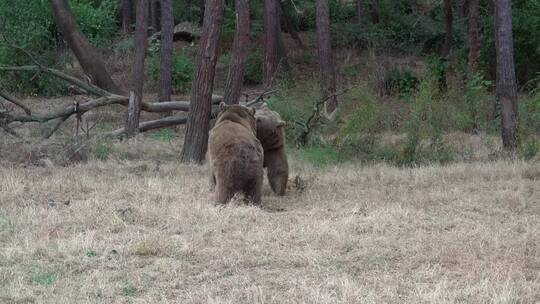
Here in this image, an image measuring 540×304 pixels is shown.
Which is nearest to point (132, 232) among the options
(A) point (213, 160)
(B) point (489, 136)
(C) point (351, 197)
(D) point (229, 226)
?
(D) point (229, 226)

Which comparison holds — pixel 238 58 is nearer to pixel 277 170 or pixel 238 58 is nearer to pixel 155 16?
pixel 277 170

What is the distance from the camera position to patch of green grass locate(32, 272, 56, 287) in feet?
20.7

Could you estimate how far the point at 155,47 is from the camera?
33.8 metres

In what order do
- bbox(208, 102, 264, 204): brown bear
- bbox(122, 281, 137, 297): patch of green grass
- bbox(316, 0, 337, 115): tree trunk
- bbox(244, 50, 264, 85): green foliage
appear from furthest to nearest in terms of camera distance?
bbox(244, 50, 264, 85): green foliage
bbox(316, 0, 337, 115): tree trunk
bbox(208, 102, 264, 204): brown bear
bbox(122, 281, 137, 297): patch of green grass

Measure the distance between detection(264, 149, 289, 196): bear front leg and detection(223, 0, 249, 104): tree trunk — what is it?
435 centimetres

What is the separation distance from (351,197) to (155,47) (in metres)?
24.4

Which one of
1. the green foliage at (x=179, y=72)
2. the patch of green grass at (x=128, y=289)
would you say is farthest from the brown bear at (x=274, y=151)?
the green foliage at (x=179, y=72)

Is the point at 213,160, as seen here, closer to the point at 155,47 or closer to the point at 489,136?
the point at 489,136

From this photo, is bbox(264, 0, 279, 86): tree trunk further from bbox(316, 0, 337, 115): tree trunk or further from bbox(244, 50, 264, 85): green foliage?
bbox(244, 50, 264, 85): green foliage

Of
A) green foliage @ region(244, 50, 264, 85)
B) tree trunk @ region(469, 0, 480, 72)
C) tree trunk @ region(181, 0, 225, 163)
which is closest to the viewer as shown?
tree trunk @ region(181, 0, 225, 163)

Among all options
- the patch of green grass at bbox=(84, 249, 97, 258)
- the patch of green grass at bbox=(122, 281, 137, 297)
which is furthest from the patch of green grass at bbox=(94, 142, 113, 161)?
the patch of green grass at bbox=(122, 281, 137, 297)

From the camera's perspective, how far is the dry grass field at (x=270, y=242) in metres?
6.17

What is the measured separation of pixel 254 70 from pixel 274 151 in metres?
21.5

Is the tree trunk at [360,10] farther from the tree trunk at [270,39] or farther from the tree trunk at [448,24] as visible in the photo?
the tree trunk at [270,39]
